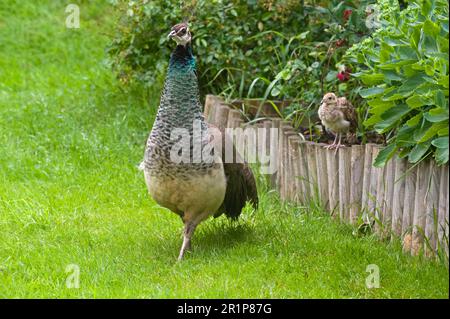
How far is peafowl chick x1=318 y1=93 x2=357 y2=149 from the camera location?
21.7 feet

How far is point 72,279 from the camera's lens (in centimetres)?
521

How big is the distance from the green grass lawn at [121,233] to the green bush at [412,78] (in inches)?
29.6

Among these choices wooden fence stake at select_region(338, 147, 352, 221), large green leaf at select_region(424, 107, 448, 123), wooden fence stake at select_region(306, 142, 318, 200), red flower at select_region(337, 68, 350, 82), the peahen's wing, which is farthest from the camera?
red flower at select_region(337, 68, 350, 82)

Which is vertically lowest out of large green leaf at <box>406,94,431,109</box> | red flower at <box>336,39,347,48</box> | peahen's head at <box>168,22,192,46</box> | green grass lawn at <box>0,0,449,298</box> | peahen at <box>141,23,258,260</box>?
green grass lawn at <box>0,0,449,298</box>

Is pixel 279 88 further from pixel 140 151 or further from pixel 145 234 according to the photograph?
pixel 145 234

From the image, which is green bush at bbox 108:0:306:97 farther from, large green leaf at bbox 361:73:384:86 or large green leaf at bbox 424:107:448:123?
large green leaf at bbox 424:107:448:123

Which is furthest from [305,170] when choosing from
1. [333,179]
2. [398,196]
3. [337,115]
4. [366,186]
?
[398,196]

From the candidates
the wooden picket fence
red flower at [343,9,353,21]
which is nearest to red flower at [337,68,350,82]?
red flower at [343,9,353,21]

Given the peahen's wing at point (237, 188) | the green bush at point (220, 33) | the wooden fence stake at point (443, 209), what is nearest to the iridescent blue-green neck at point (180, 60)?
the peahen's wing at point (237, 188)

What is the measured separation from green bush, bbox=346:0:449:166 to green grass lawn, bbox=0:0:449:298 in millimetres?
751

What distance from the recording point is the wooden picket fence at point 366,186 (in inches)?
207

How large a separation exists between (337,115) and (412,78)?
5.01ft

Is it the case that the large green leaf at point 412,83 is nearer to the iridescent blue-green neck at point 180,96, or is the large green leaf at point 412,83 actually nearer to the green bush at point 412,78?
the green bush at point 412,78

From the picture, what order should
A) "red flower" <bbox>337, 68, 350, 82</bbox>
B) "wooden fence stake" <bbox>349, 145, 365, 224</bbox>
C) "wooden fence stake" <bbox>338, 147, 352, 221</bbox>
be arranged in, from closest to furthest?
"wooden fence stake" <bbox>349, 145, 365, 224</bbox>, "wooden fence stake" <bbox>338, 147, 352, 221</bbox>, "red flower" <bbox>337, 68, 350, 82</bbox>
